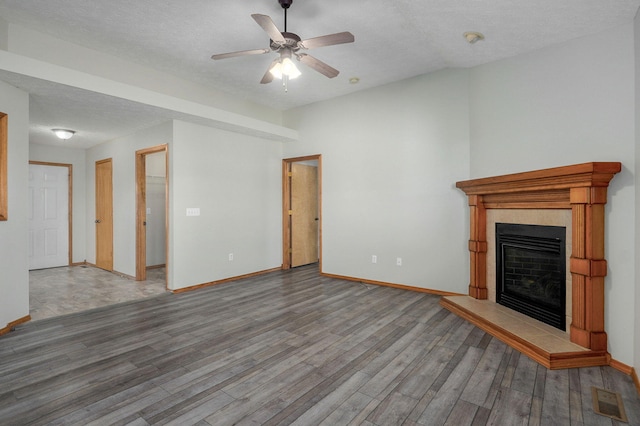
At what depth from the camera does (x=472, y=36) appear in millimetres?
3053

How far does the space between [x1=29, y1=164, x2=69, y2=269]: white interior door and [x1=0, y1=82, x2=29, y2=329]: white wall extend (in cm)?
353

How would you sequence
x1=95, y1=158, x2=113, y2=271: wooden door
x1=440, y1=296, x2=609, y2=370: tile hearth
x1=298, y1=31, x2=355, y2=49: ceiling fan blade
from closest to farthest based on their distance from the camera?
x1=440, y1=296, x2=609, y2=370: tile hearth < x1=298, y1=31, x2=355, y2=49: ceiling fan blade < x1=95, y1=158, x2=113, y2=271: wooden door

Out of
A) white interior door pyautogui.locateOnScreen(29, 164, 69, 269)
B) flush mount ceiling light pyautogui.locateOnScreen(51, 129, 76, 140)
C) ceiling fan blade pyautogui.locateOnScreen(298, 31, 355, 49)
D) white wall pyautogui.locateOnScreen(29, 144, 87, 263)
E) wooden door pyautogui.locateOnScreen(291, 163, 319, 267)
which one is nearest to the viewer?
ceiling fan blade pyautogui.locateOnScreen(298, 31, 355, 49)

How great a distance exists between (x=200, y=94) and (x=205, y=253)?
93.2 inches

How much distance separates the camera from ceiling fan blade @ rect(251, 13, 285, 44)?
2270 mm

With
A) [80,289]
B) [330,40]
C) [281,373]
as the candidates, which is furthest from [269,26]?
[80,289]

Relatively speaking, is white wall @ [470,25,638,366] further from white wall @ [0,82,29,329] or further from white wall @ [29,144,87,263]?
white wall @ [29,144,87,263]

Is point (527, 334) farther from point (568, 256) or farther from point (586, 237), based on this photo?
point (586, 237)

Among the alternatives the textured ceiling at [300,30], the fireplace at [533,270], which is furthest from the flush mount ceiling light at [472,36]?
the fireplace at [533,270]

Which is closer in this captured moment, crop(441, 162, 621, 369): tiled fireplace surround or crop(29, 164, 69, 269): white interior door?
crop(441, 162, 621, 369): tiled fireplace surround

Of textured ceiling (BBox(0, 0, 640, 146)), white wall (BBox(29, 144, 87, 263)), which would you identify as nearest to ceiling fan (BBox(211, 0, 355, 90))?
textured ceiling (BBox(0, 0, 640, 146))

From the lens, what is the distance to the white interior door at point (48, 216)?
19.9 feet

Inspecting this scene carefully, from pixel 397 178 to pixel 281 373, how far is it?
10.6 feet

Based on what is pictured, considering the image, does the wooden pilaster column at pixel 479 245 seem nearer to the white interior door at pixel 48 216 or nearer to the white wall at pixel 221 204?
the white wall at pixel 221 204
